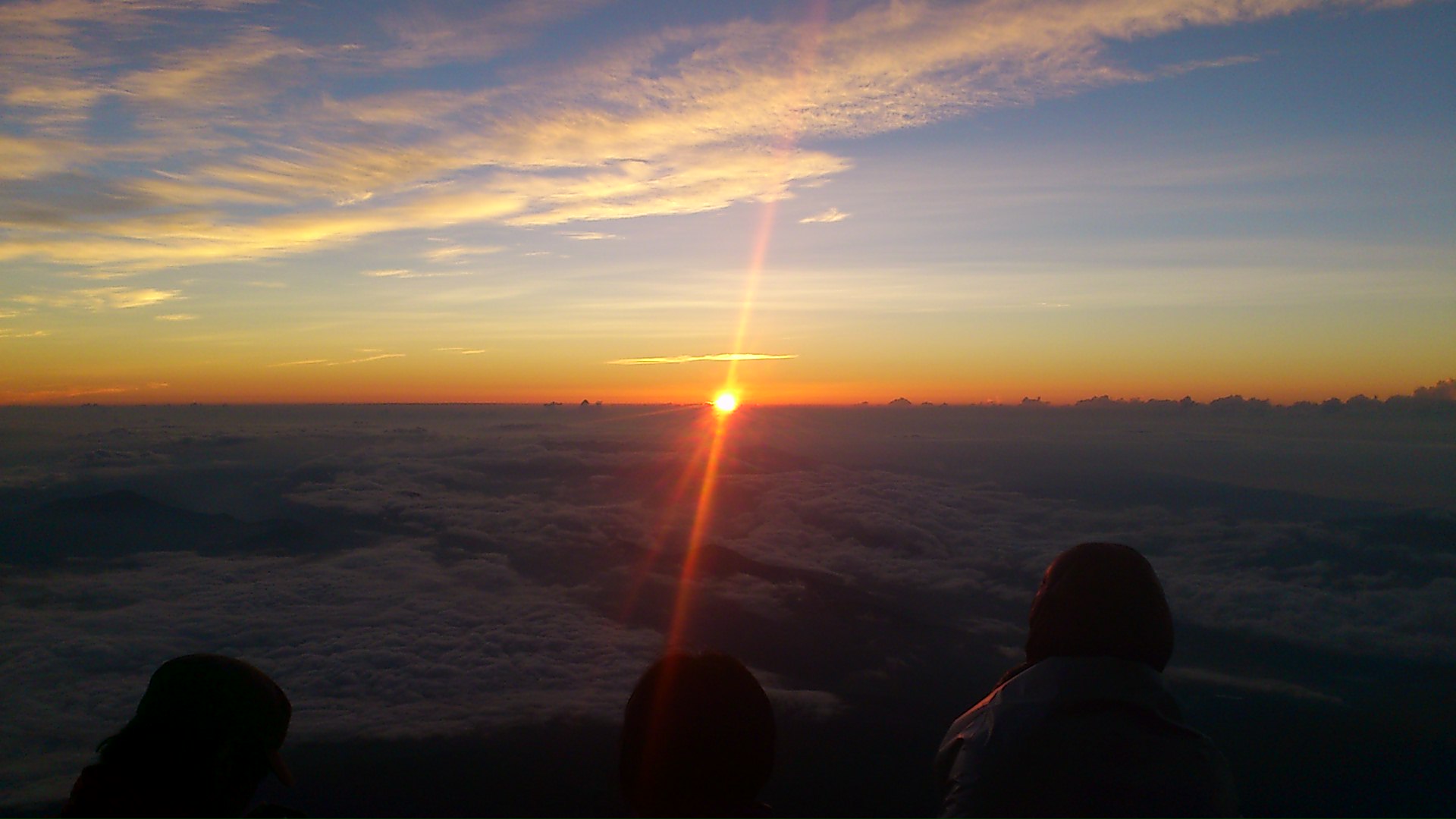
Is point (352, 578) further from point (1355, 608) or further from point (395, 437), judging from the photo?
point (395, 437)

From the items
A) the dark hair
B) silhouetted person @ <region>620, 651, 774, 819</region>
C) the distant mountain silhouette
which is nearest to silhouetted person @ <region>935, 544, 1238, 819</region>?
the dark hair

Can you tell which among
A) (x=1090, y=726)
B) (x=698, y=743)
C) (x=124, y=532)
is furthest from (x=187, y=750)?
(x=124, y=532)

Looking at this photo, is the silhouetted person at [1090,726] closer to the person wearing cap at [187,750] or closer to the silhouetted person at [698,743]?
the silhouetted person at [698,743]

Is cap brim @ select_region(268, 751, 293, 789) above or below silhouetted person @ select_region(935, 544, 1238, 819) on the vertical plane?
below

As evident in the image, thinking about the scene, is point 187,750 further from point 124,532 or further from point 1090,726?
point 124,532

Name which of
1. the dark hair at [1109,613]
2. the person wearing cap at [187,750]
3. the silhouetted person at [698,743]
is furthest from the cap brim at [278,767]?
the dark hair at [1109,613]

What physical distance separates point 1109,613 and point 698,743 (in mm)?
1139

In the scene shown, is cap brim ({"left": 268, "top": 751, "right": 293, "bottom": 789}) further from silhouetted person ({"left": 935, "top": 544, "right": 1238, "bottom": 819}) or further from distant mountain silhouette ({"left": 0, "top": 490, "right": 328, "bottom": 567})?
distant mountain silhouette ({"left": 0, "top": 490, "right": 328, "bottom": 567})

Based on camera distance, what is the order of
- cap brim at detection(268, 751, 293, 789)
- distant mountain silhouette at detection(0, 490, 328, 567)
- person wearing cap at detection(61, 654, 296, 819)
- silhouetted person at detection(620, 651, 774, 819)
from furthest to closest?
distant mountain silhouette at detection(0, 490, 328, 567), cap brim at detection(268, 751, 293, 789), person wearing cap at detection(61, 654, 296, 819), silhouetted person at detection(620, 651, 774, 819)

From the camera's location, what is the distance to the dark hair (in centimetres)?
204

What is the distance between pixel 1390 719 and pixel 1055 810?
162 ft

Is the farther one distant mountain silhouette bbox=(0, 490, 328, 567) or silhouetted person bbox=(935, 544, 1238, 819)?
distant mountain silhouette bbox=(0, 490, 328, 567)

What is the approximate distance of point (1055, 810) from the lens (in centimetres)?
183

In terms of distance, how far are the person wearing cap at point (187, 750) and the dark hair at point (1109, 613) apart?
1.94 meters
